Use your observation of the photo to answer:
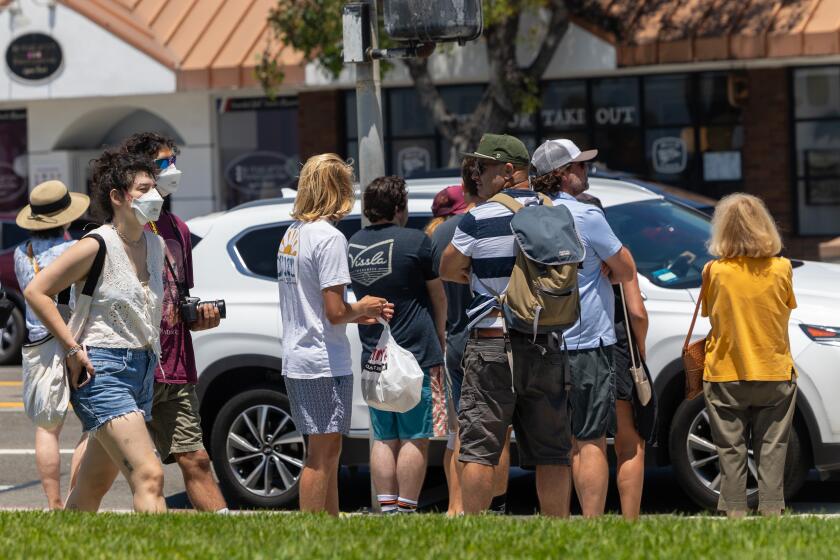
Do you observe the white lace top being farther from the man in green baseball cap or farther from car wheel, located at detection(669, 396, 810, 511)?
car wheel, located at detection(669, 396, 810, 511)

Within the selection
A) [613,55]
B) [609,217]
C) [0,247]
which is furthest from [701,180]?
[609,217]

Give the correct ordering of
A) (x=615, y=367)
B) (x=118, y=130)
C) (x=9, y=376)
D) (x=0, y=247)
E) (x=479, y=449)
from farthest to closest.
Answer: (x=118, y=130) < (x=0, y=247) < (x=9, y=376) < (x=615, y=367) < (x=479, y=449)

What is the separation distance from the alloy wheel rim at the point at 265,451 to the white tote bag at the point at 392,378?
142 centimetres

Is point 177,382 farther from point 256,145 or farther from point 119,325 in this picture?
point 256,145

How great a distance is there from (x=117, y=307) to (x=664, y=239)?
3.79 meters

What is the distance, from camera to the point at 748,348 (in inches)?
269

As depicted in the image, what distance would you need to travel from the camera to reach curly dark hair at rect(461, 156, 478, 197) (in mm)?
7182

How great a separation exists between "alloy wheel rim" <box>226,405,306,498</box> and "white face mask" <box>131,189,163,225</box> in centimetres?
266

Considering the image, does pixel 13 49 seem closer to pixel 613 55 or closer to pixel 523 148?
pixel 613 55

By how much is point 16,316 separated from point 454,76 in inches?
303

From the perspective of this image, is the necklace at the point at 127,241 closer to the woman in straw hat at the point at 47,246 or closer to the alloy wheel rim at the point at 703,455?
the woman in straw hat at the point at 47,246

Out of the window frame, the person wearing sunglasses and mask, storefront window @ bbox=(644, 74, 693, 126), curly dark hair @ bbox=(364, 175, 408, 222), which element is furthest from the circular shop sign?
the person wearing sunglasses and mask

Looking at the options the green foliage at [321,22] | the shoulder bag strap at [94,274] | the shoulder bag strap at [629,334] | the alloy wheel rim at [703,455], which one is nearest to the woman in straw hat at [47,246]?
the shoulder bag strap at [94,274]

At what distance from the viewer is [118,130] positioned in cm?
2470
